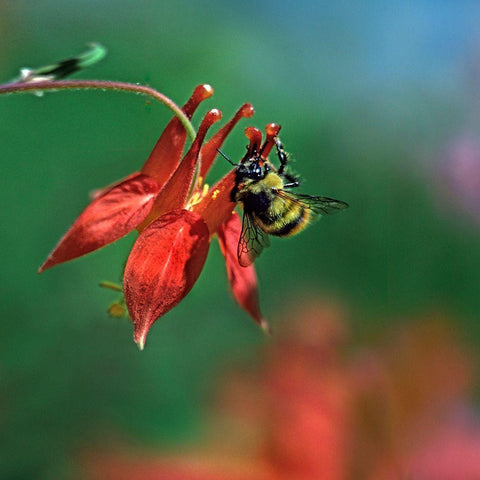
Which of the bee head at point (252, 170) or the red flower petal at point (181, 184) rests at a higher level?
the bee head at point (252, 170)

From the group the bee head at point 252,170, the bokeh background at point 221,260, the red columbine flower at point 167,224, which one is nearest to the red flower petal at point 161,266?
the red columbine flower at point 167,224

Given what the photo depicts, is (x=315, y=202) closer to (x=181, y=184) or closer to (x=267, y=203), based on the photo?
(x=267, y=203)

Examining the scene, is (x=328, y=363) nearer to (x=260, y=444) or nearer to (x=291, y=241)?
(x=260, y=444)

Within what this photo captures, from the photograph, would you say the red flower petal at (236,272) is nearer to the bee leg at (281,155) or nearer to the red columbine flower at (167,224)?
the red columbine flower at (167,224)

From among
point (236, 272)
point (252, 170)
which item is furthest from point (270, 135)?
point (236, 272)

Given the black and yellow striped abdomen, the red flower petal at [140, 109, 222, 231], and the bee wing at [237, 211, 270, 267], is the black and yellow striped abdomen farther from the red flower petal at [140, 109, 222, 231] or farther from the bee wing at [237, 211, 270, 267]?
the red flower petal at [140, 109, 222, 231]

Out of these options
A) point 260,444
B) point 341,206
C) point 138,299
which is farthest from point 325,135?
point 138,299
